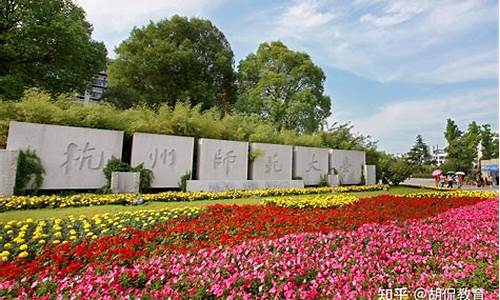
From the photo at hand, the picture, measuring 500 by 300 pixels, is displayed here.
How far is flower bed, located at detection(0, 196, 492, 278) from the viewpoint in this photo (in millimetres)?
2959

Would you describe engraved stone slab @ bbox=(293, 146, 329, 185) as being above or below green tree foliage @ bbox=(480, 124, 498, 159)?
below

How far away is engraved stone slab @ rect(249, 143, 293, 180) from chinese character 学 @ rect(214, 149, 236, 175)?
1.02 meters

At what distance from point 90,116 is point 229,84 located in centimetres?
1339

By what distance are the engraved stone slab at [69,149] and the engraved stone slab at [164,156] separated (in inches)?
23.9

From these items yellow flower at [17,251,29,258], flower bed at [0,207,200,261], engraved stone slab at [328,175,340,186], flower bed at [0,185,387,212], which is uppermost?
engraved stone slab at [328,175,340,186]

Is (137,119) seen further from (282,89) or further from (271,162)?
(282,89)

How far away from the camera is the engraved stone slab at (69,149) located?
7887 millimetres

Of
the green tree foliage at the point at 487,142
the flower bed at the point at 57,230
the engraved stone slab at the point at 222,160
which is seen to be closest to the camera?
the flower bed at the point at 57,230

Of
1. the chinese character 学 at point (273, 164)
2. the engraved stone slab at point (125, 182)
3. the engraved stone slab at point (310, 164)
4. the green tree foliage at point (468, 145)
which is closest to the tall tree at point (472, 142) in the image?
the green tree foliage at point (468, 145)

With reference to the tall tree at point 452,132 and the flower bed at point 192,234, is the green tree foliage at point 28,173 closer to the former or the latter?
the flower bed at point 192,234

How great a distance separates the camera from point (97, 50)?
15625 millimetres

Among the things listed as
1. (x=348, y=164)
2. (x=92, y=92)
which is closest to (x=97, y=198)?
(x=348, y=164)

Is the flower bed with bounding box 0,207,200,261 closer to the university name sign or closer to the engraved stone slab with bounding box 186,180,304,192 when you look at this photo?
the university name sign

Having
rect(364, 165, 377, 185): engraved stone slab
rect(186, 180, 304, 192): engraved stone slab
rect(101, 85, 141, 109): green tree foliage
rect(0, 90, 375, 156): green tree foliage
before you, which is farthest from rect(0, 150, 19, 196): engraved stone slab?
rect(364, 165, 377, 185): engraved stone slab
